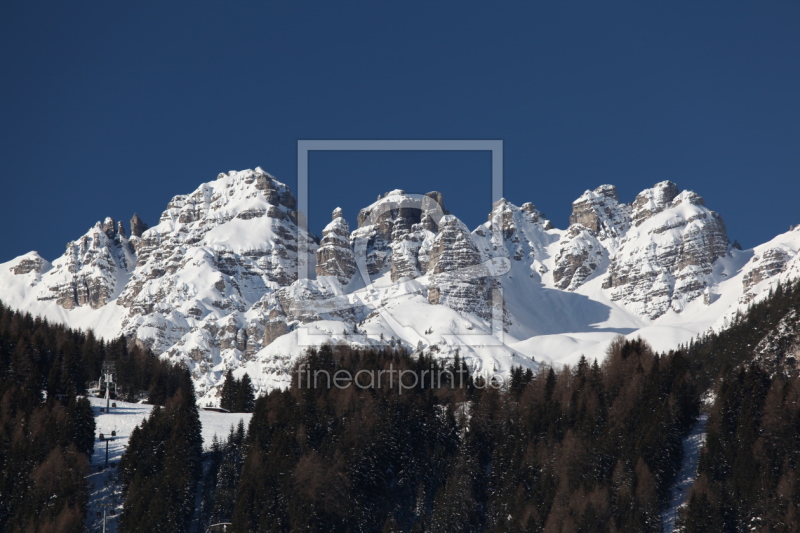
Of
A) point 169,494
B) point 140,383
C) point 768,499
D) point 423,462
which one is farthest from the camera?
point 140,383

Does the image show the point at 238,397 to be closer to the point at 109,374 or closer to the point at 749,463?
the point at 109,374

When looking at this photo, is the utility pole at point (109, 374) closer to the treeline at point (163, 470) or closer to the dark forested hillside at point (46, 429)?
the dark forested hillside at point (46, 429)

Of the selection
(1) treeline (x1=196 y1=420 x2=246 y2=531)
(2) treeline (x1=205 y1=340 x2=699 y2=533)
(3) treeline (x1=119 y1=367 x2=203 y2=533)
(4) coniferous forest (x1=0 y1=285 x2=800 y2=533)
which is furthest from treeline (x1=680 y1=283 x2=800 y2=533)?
(3) treeline (x1=119 y1=367 x2=203 y2=533)

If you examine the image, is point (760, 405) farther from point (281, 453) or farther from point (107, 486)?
point (107, 486)

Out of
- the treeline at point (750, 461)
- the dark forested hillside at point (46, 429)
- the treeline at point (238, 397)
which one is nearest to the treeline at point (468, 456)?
the treeline at point (750, 461)

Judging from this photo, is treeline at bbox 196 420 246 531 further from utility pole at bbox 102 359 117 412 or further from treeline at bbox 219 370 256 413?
treeline at bbox 219 370 256 413

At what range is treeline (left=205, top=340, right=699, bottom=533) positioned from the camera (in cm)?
10500

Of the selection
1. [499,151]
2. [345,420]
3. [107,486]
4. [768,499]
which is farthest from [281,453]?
[768,499]

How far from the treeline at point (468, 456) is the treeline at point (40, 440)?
13.1 metres

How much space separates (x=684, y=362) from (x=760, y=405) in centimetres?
1345

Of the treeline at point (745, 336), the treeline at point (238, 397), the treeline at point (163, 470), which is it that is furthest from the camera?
the treeline at point (745, 336)

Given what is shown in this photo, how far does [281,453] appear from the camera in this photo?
11281cm

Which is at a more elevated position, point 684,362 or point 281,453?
point 684,362

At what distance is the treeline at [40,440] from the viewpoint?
103562 millimetres
